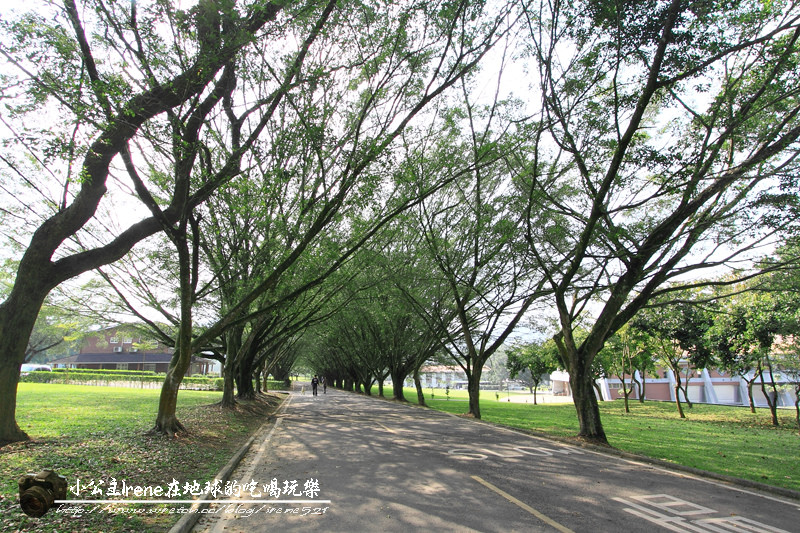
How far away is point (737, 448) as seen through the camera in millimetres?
12945

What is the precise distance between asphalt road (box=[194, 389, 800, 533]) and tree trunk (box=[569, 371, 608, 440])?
2239 millimetres

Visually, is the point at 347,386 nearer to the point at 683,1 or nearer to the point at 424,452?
the point at 424,452

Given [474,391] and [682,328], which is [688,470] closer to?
[474,391]

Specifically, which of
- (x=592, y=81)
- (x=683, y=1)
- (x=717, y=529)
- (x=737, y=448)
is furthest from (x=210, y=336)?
(x=737, y=448)

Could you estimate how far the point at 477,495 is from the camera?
6.18 meters

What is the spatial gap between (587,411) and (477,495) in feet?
25.1

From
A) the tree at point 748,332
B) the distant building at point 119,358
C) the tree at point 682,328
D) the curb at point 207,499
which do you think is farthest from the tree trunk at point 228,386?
the distant building at point 119,358

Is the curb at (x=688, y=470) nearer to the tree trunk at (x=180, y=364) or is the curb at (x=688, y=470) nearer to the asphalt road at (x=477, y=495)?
the asphalt road at (x=477, y=495)

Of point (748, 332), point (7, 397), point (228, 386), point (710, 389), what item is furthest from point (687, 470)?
point (710, 389)

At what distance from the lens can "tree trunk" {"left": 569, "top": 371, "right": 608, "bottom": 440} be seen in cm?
1225

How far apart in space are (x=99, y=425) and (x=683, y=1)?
1725cm

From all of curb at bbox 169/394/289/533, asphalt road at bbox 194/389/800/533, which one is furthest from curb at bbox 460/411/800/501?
curb at bbox 169/394/289/533

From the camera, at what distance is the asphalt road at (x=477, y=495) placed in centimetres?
510

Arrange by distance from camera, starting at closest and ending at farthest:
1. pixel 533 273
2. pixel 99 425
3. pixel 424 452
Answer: pixel 424 452, pixel 99 425, pixel 533 273
